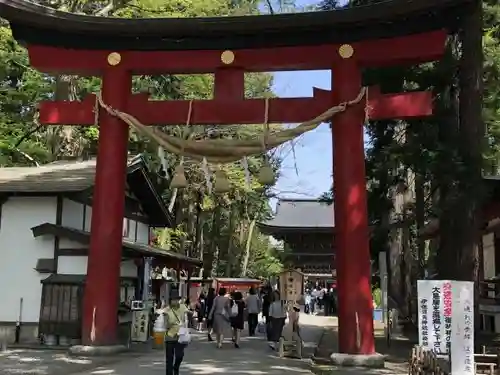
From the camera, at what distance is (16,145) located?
26.1 metres

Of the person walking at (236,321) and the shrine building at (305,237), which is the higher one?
the shrine building at (305,237)

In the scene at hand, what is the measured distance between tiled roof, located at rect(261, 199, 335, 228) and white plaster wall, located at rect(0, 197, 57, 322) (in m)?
22.8

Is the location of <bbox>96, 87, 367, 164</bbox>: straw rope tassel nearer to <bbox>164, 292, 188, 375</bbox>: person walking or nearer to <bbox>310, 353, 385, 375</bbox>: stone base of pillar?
<bbox>164, 292, 188, 375</bbox>: person walking

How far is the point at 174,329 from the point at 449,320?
13.7ft

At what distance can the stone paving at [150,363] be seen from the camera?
1156 cm

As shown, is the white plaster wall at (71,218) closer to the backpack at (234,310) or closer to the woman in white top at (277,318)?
the backpack at (234,310)

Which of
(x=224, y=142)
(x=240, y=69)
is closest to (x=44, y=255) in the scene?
(x=224, y=142)

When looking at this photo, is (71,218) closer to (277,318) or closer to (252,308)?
(277,318)

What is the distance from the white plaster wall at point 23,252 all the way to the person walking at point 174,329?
780 centimetres

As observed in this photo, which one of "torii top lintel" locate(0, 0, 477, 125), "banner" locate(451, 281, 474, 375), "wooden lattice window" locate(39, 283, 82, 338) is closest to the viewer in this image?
"banner" locate(451, 281, 474, 375)

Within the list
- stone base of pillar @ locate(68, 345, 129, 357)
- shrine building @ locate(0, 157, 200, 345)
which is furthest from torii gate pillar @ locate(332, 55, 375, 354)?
shrine building @ locate(0, 157, 200, 345)

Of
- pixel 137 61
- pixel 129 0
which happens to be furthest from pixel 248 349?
pixel 129 0

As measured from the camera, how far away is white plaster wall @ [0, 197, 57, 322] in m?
16.7

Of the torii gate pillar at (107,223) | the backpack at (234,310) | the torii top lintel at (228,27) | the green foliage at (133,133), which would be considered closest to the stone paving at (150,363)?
the torii gate pillar at (107,223)
